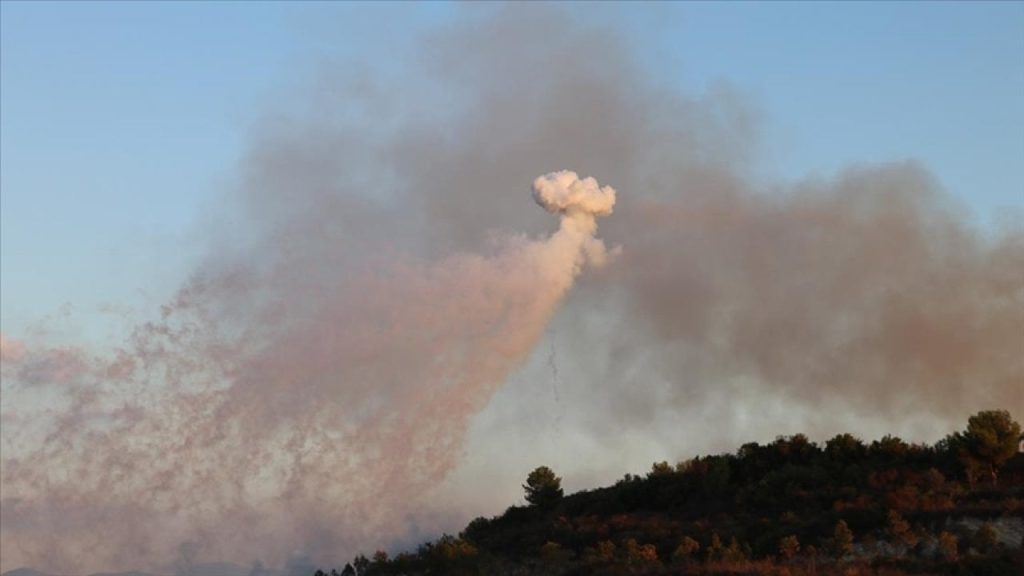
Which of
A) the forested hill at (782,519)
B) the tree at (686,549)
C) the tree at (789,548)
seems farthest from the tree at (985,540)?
the tree at (686,549)

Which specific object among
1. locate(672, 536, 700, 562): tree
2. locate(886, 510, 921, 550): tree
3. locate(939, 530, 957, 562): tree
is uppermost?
locate(672, 536, 700, 562): tree

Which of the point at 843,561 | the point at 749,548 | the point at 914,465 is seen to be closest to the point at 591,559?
the point at 749,548

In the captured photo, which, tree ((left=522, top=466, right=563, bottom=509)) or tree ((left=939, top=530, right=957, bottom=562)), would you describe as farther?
tree ((left=522, top=466, right=563, bottom=509))

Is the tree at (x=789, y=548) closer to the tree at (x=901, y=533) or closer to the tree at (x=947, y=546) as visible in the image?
the tree at (x=901, y=533)

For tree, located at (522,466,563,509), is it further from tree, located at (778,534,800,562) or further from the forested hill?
tree, located at (778,534,800,562)

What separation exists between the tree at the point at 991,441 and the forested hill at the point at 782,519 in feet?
0.26

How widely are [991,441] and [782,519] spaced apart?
13958 millimetres

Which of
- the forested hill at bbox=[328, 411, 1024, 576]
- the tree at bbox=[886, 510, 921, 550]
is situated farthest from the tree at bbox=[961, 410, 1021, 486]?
the tree at bbox=[886, 510, 921, 550]

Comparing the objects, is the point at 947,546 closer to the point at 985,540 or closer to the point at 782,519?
the point at 985,540

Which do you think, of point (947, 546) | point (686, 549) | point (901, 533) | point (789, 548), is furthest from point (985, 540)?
point (686, 549)

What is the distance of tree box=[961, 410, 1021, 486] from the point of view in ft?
214

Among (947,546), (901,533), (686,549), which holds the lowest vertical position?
(947,546)

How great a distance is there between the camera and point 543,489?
3118 inches

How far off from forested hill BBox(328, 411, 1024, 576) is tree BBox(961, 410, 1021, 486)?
0.08 meters
